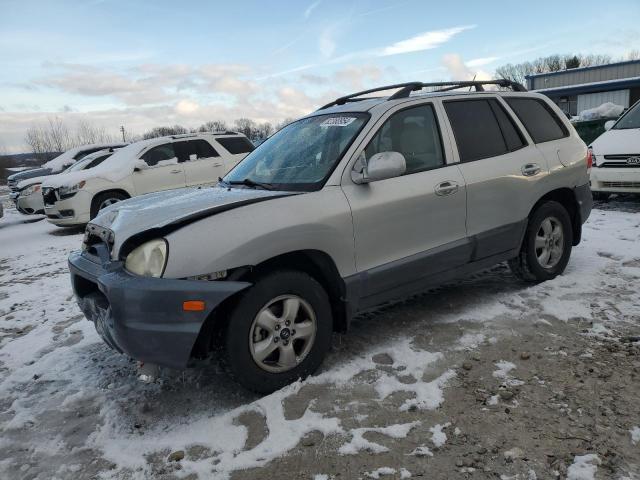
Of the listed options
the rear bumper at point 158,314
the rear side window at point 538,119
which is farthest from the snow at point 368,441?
the rear side window at point 538,119

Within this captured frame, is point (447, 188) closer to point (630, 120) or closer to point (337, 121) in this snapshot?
point (337, 121)

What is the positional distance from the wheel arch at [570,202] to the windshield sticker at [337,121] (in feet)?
6.86

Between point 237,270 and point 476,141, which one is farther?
point 476,141

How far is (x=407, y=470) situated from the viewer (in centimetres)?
244

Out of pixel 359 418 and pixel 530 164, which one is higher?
pixel 530 164

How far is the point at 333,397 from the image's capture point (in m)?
3.11

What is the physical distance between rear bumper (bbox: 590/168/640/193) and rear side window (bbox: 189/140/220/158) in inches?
276

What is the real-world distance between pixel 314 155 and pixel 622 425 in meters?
2.53

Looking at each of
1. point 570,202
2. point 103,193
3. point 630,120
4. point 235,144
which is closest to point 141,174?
point 103,193

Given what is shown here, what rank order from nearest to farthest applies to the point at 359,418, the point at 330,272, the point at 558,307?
the point at 359,418
the point at 330,272
the point at 558,307

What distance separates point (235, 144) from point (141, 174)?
202 cm

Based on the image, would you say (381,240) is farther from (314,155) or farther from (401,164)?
(314,155)

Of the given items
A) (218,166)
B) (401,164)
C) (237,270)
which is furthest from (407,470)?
(218,166)

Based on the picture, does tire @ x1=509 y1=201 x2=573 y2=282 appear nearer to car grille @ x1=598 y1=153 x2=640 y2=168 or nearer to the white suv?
car grille @ x1=598 y1=153 x2=640 y2=168
